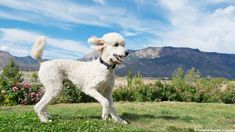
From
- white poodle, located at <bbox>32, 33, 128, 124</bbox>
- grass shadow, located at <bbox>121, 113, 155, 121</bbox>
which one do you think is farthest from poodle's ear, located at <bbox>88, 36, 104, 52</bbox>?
grass shadow, located at <bbox>121, 113, 155, 121</bbox>

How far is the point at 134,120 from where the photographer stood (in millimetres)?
11266

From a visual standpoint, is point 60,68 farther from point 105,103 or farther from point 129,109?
point 129,109

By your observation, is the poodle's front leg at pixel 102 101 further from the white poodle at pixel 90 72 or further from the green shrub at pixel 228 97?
the green shrub at pixel 228 97

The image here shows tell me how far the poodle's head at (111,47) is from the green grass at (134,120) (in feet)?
5.39

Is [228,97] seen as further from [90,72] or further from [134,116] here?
[90,72]

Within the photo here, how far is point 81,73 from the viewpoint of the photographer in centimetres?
1017

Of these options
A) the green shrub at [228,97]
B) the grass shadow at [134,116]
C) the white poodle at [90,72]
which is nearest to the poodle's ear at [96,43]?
the white poodle at [90,72]

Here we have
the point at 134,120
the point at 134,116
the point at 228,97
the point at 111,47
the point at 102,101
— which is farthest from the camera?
the point at 228,97

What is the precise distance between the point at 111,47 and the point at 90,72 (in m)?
0.86

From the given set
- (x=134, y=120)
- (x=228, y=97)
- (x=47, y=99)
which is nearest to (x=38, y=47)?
(x=47, y=99)

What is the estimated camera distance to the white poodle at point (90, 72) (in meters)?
9.84

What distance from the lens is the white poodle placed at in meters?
9.84

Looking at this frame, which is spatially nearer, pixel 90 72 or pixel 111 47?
pixel 111 47

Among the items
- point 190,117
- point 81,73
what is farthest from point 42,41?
point 190,117
